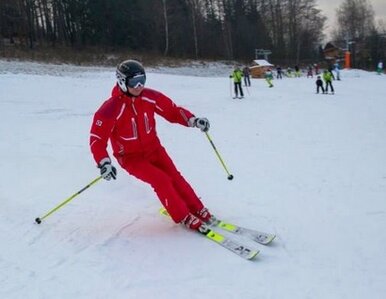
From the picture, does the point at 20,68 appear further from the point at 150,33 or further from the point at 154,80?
the point at 150,33

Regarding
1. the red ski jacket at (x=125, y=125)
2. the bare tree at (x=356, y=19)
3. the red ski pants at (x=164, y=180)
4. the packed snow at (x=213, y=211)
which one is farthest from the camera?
the bare tree at (x=356, y=19)

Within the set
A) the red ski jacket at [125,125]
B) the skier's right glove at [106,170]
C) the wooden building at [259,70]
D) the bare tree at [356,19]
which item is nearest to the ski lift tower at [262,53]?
the wooden building at [259,70]

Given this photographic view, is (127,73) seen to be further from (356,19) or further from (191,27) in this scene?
(356,19)

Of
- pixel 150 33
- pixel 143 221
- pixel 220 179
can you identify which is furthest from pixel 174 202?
pixel 150 33

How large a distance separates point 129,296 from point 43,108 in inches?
516

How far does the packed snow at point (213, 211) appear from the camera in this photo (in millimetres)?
3289

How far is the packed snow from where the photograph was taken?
329 cm

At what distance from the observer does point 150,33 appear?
4597cm

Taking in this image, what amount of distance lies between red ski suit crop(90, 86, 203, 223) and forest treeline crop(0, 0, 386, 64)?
108ft

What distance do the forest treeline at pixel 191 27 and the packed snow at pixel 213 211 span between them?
30.1 metres

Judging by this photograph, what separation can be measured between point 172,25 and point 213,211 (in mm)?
44333

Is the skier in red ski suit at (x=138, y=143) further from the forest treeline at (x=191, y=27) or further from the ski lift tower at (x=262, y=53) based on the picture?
the ski lift tower at (x=262, y=53)

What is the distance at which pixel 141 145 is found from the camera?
4.30m

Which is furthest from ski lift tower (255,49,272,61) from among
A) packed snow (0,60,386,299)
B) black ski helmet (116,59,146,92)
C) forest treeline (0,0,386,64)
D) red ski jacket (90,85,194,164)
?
black ski helmet (116,59,146,92)
